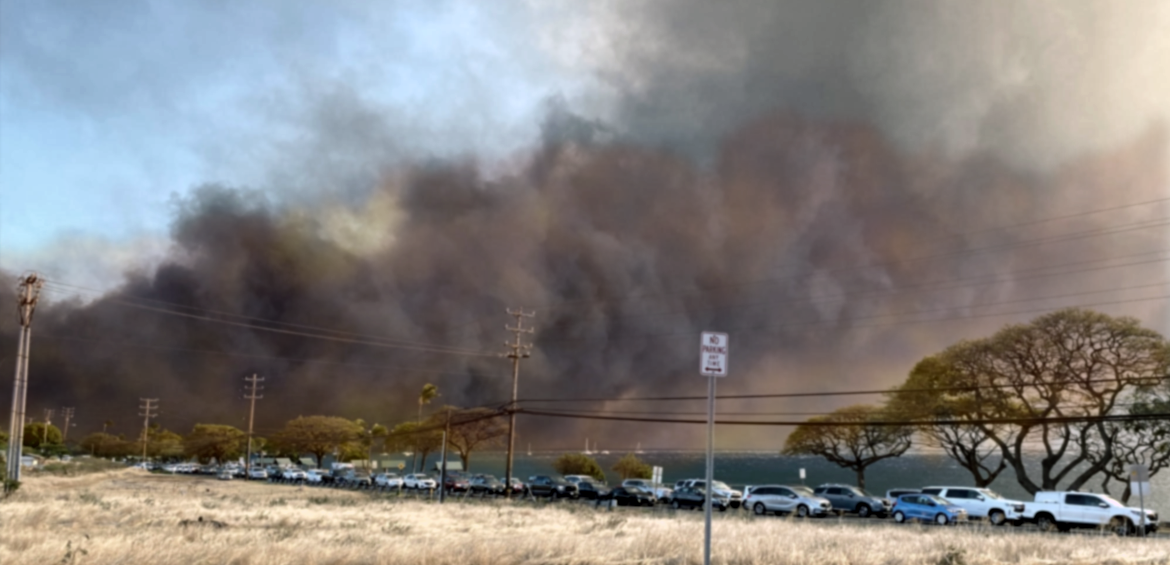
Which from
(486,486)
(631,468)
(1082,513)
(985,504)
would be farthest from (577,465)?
(1082,513)

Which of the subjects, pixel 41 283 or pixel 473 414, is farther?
pixel 473 414

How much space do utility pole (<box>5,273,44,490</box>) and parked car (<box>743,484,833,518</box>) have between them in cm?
4066

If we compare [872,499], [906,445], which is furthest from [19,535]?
[906,445]

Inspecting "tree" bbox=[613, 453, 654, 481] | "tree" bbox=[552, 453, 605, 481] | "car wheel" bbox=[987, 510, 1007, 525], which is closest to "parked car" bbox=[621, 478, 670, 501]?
"car wheel" bbox=[987, 510, 1007, 525]

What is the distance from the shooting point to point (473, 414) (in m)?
91.6

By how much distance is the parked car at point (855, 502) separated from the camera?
4709 cm

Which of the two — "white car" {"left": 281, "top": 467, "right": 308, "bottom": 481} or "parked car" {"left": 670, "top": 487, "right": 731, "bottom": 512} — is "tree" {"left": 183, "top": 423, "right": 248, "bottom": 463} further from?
"parked car" {"left": 670, "top": 487, "right": 731, "bottom": 512}

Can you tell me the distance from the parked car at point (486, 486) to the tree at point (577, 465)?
5214 cm

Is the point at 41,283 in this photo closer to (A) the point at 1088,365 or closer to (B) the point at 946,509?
(B) the point at 946,509

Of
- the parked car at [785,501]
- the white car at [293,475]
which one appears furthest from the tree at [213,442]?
the parked car at [785,501]

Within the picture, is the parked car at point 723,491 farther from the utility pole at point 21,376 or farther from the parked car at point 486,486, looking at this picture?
the utility pole at point 21,376

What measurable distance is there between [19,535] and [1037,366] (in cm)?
5345

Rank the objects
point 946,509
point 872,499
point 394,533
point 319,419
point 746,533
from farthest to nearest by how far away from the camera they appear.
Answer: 1. point 319,419
2. point 872,499
3. point 946,509
4. point 394,533
5. point 746,533

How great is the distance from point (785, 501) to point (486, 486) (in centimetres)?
→ 3443
